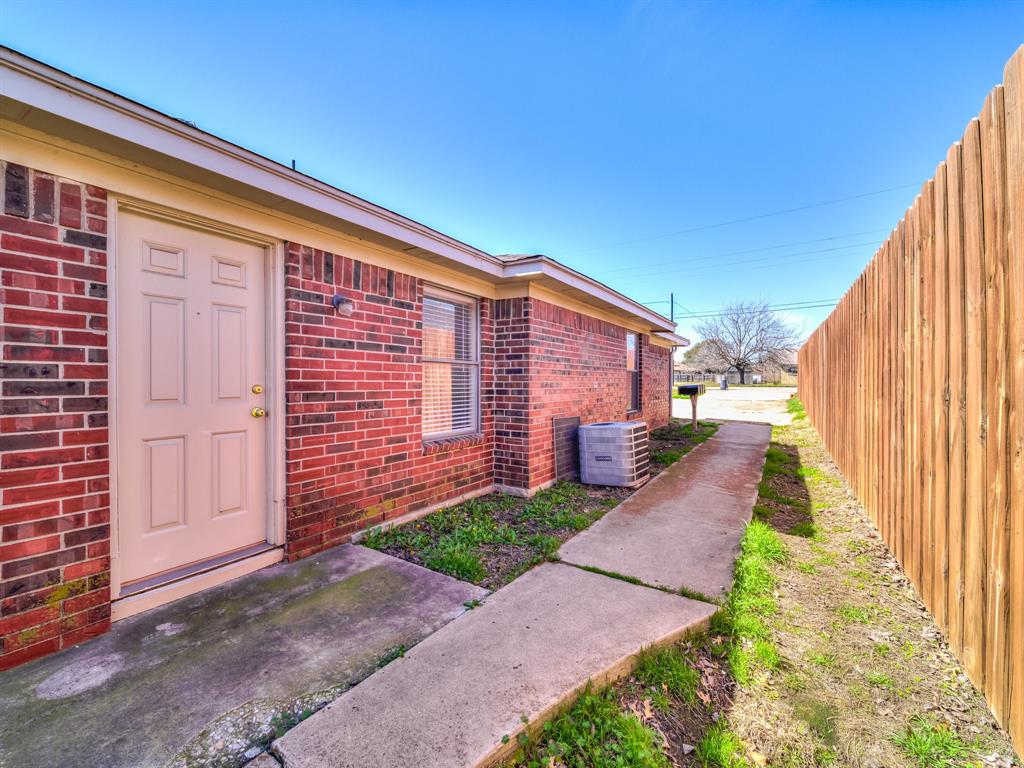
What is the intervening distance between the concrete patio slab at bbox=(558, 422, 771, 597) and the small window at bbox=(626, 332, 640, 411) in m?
2.73

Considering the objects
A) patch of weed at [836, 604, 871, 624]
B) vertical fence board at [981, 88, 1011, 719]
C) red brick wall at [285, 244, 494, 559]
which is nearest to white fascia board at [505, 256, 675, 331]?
red brick wall at [285, 244, 494, 559]

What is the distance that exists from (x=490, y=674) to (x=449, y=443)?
111 inches

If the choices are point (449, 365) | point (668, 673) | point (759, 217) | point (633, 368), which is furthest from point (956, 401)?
point (759, 217)

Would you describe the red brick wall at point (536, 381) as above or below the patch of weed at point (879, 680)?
above

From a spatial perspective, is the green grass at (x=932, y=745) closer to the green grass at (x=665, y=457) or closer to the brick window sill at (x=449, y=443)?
the brick window sill at (x=449, y=443)

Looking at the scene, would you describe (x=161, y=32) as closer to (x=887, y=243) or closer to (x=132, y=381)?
(x=132, y=381)

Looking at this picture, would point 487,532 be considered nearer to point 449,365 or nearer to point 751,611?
point 449,365

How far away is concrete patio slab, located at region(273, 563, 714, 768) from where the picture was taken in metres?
1.54

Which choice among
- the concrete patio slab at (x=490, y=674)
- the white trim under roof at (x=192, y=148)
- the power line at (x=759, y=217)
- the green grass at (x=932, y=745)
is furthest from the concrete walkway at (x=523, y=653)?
the power line at (x=759, y=217)

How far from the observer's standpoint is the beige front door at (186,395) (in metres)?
2.51

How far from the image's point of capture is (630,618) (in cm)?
246

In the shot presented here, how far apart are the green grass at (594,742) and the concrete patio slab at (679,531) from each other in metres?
1.25

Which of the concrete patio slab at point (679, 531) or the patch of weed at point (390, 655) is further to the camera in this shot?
the concrete patio slab at point (679, 531)

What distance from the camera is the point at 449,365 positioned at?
4859 mm
